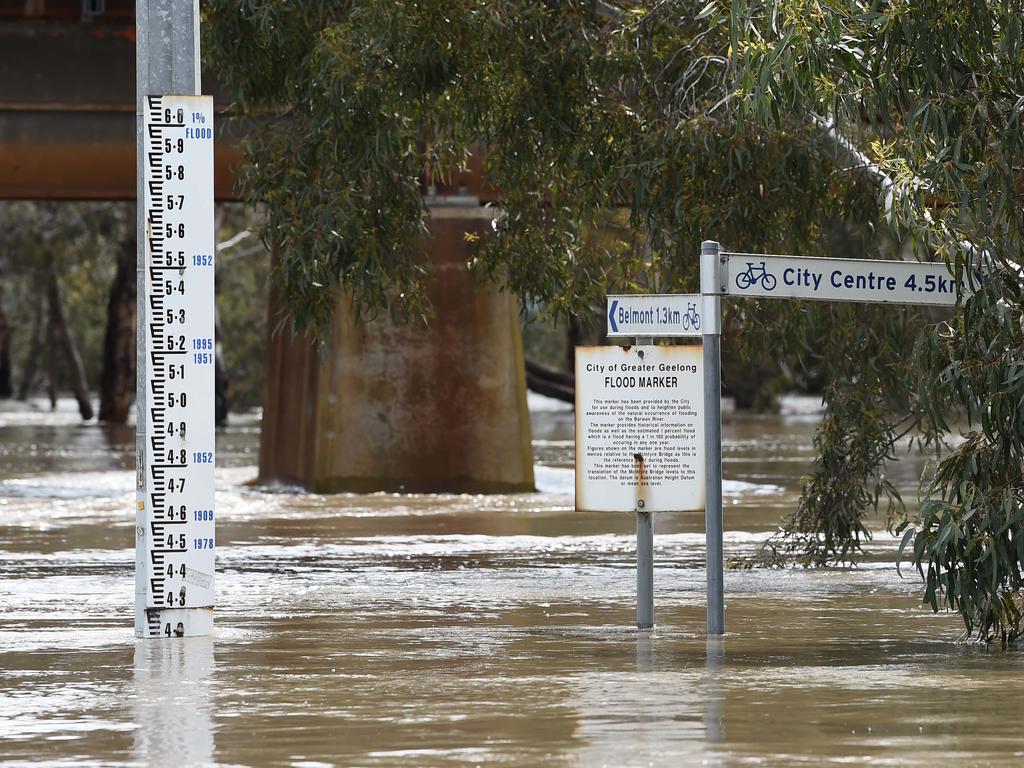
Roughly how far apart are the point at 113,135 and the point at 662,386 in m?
14.3

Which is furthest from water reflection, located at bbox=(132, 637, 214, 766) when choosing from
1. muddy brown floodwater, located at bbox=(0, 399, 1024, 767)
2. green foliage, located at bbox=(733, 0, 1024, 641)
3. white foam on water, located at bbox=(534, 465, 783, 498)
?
white foam on water, located at bbox=(534, 465, 783, 498)

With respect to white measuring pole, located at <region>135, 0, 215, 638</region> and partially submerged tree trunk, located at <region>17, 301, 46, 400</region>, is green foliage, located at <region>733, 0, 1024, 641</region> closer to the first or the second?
white measuring pole, located at <region>135, 0, 215, 638</region>

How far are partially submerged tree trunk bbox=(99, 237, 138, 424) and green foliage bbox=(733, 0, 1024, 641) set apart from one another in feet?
140

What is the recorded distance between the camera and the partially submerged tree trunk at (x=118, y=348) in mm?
53250

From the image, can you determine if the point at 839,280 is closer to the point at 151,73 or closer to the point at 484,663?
the point at 484,663

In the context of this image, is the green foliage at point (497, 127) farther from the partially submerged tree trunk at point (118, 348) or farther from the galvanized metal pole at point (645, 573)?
the partially submerged tree trunk at point (118, 348)

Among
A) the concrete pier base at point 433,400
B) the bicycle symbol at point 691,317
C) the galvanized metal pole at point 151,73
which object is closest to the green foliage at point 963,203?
the bicycle symbol at point 691,317

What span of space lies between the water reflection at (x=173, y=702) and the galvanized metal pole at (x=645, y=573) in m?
2.19

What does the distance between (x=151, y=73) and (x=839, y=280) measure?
366 cm

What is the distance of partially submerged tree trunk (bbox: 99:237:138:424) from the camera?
53250mm

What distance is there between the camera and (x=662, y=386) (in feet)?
37.6

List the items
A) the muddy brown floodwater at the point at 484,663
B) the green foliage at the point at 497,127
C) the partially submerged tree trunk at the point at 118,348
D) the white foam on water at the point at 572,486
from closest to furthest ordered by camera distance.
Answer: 1. the muddy brown floodwater at the point at 484,663
2. the green foliage at the point at 497,127
3. the white foam on water at the point at 572,486
4. the partially submerged tree trunk at the point at 118,348

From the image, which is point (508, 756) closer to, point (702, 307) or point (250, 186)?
point (702, 307)

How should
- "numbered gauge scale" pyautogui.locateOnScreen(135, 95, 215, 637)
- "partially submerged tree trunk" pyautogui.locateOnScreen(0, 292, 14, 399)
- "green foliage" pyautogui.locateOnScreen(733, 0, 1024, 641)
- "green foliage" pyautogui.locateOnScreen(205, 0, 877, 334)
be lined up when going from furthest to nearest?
"partially submerged tree trunk" pyautogui.locateOnScreen(0, 292, 14, 399), "green foliage" pyautogui.locateOnScreen(205, 0, 877, 334), "numbered gauge scale" pyautogui.locateOnScreen(135, 95, 215, 637), "green foliage" pyautogui.locateOnScreen(733, 0, 1024, 641)
